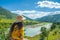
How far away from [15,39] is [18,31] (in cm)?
12

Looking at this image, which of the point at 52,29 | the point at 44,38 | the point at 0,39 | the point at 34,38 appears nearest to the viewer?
the point at 0,39

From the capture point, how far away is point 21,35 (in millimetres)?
3572

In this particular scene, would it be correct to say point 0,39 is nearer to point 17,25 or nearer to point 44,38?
point 44,38

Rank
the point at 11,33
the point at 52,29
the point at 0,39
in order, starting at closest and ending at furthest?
the point at 11,33, the point at 0,39, the point at 52,29

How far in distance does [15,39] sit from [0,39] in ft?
A: 34.4

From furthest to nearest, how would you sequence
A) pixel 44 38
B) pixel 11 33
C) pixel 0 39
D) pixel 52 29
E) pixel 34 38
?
1. pixel 52 29
2. pixel 34 38
3. pixel 44 38
4. pixel 0 39
5. pixel 11 33

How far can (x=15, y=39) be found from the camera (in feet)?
11.7

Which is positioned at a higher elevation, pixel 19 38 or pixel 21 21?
pixel 21 21

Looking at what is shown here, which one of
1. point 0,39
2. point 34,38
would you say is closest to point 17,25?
point 0,39

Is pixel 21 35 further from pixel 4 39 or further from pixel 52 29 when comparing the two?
pixel 52 29

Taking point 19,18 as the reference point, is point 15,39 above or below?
below

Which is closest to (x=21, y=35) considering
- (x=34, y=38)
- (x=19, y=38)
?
(x=19, y=38)

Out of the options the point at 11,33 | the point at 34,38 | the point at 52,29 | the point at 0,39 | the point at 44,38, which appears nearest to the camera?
the point at 11,33

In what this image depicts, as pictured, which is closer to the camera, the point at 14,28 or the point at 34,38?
the point at 14,28
